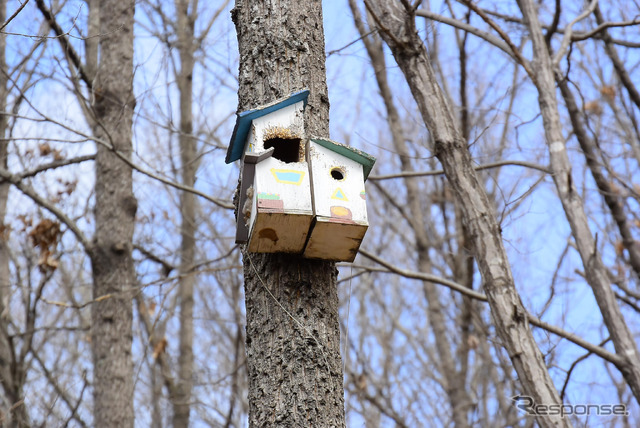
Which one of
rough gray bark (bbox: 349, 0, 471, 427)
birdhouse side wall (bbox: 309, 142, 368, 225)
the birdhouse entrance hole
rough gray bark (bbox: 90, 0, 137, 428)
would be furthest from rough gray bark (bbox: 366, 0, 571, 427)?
rough gray bark (bbox: 349, 0, 471, 427)

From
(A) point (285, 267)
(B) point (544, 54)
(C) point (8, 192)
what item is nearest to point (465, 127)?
A: (B) point (544, 54)

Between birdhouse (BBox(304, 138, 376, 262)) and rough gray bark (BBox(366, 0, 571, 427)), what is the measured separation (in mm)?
1379

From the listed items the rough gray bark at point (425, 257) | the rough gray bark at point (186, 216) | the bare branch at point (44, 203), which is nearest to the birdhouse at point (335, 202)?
the bare branch at point (44, 203)

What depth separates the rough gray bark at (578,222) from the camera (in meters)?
4.05

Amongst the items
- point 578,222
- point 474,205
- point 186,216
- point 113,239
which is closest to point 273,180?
point 474,205

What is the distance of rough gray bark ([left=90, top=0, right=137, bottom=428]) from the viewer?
497cm

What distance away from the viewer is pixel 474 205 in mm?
3703

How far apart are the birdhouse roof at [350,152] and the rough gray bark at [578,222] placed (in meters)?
2.21

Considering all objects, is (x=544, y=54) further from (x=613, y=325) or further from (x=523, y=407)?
(x=523, y=407)

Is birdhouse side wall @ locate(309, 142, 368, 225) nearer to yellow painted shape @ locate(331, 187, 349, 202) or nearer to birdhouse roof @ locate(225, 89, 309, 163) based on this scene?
yellow painted shape @ locate(331, 187, 349, 202)

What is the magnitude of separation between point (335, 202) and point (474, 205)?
62.8 inches

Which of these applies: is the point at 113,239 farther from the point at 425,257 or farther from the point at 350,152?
the point at 425,257

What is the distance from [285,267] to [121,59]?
422 centimetres

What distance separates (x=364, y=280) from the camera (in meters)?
10.1
